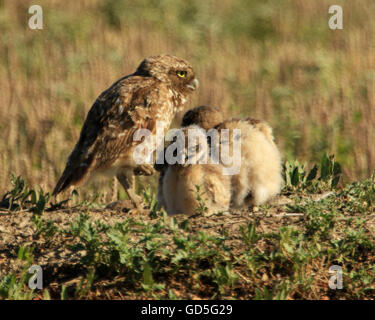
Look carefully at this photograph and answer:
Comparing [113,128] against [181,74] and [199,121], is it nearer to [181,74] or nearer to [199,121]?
[199,121]

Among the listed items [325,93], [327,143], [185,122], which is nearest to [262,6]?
[325,93]

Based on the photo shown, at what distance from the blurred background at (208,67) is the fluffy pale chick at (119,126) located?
4.59 feet

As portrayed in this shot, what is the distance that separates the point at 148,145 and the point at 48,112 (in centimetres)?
514

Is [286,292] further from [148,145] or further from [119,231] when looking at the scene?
[148,145]

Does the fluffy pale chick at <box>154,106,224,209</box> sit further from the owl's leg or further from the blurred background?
the blurred background

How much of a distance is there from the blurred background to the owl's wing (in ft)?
4.72

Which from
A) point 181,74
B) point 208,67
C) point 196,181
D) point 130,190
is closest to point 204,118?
point 181,74

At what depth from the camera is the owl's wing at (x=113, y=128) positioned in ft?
20.3

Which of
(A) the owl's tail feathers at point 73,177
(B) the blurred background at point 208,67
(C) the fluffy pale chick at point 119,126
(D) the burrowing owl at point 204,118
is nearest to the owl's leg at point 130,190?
(C) the fluffy pale chick at point 119,126

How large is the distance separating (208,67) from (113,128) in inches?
316

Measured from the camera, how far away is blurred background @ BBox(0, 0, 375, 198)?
1002 cm

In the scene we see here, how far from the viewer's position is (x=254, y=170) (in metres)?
5.99

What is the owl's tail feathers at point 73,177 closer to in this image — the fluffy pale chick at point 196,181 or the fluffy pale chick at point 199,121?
the fluffy pale chick at point 199,121
